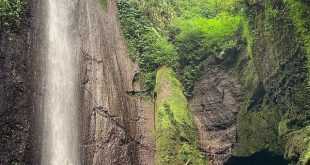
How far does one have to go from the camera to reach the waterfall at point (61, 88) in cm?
1235

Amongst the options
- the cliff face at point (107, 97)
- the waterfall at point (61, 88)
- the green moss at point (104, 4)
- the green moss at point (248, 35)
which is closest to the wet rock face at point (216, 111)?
the green moss at point (248, 35)

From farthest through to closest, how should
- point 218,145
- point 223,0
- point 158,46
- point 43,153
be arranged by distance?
point 223,0 < point 158,46 < point 218,145 < point 43,153

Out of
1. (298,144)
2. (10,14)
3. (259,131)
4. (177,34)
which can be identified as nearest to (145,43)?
(177,34)

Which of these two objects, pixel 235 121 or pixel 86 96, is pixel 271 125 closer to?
pixel 235 121

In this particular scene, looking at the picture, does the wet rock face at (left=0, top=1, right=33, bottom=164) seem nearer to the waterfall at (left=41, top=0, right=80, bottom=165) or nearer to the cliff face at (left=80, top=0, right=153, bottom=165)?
the waterfall at (left=41, top=0, right=80, bottom=165)

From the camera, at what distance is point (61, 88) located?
13211mm

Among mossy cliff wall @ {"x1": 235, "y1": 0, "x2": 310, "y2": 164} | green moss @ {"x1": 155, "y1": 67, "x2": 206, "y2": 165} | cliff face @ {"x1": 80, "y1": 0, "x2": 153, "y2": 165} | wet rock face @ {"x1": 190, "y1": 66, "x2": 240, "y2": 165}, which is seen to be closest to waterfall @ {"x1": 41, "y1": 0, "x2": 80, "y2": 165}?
cliff face @ {"x1": 80, "y1": 0, "x2": 153, "y2": 165}

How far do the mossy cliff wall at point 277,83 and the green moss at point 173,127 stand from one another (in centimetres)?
134

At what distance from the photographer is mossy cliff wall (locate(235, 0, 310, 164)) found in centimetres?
1163

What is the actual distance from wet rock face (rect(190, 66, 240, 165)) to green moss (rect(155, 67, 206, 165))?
0.44 meters

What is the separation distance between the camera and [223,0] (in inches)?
626

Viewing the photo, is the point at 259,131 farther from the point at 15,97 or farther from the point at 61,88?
the point at 15,97

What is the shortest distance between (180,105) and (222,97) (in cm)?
136

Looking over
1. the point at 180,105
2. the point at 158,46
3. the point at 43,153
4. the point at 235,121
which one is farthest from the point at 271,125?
the point at 43,153
